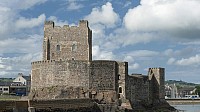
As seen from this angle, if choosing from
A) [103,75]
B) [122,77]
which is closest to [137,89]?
[122,77]

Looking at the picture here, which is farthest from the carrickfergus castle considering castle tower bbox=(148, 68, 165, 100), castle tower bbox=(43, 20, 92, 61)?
castle tower bbox=(148, 68, 165, 100)

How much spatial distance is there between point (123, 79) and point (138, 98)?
7.38 metres

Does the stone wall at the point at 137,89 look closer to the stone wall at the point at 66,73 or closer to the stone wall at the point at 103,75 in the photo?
the stone wall at the point at 103,75

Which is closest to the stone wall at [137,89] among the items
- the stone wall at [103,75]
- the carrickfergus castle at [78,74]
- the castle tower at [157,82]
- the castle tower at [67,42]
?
the carrickfergus castle at [78,74]

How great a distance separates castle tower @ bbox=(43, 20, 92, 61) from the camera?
55781mm

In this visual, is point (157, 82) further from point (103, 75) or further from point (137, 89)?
point (103, 75)

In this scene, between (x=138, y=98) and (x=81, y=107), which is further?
(x=138, y=98)

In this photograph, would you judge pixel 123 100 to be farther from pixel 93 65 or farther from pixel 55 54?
pixel 55 54

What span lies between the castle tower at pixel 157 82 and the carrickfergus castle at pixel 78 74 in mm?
9471

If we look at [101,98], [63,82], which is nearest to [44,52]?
[63,82]

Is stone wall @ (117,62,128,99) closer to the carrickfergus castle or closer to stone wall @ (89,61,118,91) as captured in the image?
the carrickfergus castle

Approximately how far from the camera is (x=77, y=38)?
184ft

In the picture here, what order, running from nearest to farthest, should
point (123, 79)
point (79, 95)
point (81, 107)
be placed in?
point (81, 107) < point (79, 95) < point (123, 79)

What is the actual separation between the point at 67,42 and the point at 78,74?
26.7 feet
